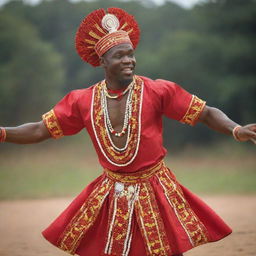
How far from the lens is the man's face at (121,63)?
3951 mm

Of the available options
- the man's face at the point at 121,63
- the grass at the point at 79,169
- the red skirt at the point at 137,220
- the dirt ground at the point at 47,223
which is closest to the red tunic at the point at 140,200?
the red skirt at the point at 137,220

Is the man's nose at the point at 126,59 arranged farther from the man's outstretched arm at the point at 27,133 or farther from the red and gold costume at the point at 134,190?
the man's outstretched arm at the point at 27,133

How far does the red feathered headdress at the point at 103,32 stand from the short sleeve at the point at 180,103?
0.49 meters

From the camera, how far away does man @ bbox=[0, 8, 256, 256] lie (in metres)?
3.89

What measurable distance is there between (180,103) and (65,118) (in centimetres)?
91

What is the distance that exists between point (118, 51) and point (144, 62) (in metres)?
12.9

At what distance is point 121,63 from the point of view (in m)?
3.95

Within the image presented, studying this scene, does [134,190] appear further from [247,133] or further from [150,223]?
[247,133]

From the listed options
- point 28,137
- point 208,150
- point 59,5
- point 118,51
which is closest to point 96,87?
point 118,51

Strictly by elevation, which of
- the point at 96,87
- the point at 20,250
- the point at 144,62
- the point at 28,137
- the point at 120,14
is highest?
the point at 144,62

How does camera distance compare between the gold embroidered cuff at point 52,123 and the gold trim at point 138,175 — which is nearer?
the gold trim at point 138,175

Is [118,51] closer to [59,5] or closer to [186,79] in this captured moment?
[186,79]

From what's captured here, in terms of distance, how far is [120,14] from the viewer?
420 centimetres

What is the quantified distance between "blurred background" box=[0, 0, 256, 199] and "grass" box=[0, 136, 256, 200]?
0.03 metres
